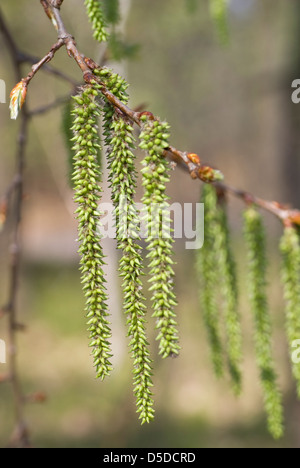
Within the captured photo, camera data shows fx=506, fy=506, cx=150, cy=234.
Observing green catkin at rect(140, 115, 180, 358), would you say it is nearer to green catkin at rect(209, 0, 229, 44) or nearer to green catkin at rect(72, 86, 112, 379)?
green catkin at rect(72, 86, 112, 379)

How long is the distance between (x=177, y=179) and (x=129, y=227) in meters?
7.01

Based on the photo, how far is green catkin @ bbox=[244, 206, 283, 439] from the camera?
1.45 metres

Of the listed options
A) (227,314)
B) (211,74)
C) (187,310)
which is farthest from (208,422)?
(211,74)

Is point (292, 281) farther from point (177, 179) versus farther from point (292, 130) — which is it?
point (177, 179)

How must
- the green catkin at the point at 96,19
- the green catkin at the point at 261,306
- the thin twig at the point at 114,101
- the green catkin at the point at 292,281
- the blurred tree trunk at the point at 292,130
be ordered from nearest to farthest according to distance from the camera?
the thin twig at the point at 114,101
the green catkin at the point at 96,19
the green catkin at the point at 292,281
the green catkin at the point at 261,306
the blurred tree trunk at the point at 292,130

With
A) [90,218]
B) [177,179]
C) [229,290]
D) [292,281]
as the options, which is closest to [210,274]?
[229,290]

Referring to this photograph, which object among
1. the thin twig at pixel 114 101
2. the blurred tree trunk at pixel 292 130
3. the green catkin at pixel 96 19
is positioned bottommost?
the thin twig at pixel 114 101

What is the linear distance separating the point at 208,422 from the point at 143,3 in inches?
206

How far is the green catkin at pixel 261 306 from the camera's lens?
145 cm

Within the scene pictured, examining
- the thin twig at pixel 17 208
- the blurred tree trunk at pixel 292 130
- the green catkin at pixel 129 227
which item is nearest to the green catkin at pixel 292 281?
the green catkin at pixel 129 227

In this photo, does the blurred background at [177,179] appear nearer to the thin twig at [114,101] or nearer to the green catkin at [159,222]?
the thin twig at [114,101]

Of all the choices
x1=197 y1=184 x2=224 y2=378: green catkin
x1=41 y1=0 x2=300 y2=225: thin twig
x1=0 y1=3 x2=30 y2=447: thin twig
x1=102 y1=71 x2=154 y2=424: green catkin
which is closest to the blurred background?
x1=0 y1=3 x2=30 y2=447: thin twig

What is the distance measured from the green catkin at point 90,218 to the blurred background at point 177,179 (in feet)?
9.14

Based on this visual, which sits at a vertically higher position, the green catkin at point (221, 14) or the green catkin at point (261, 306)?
the green catkin at point (221, 14)
